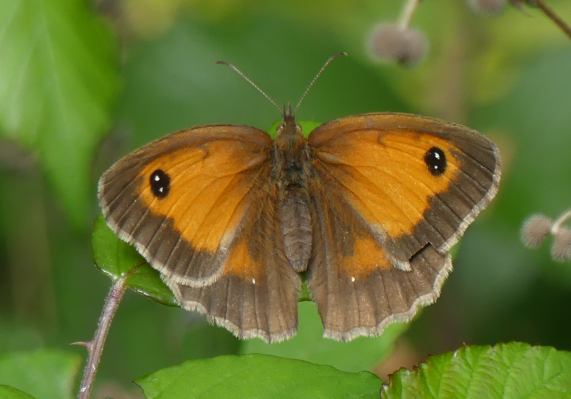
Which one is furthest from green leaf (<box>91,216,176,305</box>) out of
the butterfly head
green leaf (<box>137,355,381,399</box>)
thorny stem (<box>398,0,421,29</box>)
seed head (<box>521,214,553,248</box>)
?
thorny stem (<box>398,0,421,29</box>)

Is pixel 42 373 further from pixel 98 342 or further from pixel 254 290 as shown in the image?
pixel 254 290

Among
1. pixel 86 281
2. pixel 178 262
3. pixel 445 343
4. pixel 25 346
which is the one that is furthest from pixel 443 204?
pixel 86 281

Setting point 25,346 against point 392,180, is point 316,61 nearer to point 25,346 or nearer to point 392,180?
point 25,346

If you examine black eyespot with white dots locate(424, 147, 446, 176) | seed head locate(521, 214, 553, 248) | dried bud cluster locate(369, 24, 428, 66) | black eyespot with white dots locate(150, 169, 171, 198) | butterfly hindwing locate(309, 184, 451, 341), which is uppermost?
dried bud cluster locate(369, 24, 428, 66)

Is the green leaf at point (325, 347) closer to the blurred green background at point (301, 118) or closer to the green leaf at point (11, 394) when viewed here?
the green leaf at point (11, 394)

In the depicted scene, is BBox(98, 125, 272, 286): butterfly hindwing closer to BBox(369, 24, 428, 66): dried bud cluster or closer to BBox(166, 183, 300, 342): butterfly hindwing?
BBox(166, 183, 300, 342): butterfly hindwing
